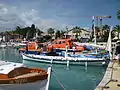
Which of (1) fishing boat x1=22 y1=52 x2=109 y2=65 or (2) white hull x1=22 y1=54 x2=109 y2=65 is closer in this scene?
(1) fishing boat x1=22 y1=52 x2=109 y2=65

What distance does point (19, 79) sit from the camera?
12.5m

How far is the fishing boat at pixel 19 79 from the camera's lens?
12.3 meters

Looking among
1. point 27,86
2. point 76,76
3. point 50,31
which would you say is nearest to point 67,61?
point 76,76

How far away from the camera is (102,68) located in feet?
116

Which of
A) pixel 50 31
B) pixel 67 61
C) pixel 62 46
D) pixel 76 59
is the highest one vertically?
pixel 50 31

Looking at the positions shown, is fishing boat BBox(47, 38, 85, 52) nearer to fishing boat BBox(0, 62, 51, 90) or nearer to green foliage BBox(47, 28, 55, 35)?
fishing boat BBox(0, 62, 51, 90)

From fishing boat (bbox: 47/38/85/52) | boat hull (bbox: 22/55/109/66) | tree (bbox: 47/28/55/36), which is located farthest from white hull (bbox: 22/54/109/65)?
tree (bbox: 47/28/55/36)

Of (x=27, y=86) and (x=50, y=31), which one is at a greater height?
(x=50, y=31)

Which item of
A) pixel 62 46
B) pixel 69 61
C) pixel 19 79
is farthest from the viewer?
pixel 62 46

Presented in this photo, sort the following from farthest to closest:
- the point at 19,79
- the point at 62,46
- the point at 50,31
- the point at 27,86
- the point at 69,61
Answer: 1. the point at 50,31
2. the point at 62,46
3. the point at 69,61
4. the point at 27,86
5. the point at 19,79

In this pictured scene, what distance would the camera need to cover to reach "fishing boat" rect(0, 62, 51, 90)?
12.3 metres

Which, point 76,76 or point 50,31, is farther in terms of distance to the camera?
point 50,31

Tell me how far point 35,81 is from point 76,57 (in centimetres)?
2402

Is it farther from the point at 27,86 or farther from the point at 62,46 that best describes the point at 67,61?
the point at 27,86
